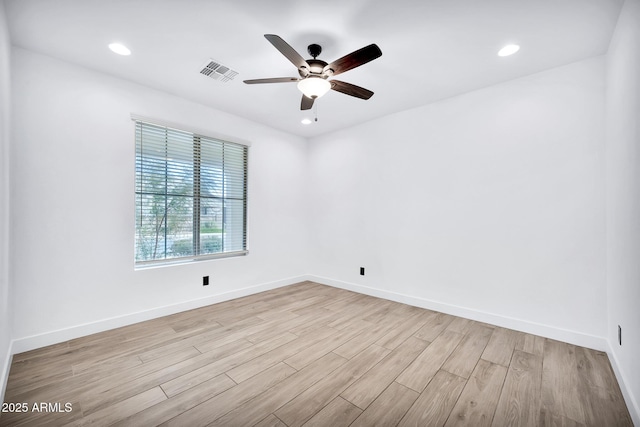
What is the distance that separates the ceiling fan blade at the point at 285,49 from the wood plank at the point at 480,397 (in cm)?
259

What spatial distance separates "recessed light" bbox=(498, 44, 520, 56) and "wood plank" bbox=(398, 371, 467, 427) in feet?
8.96

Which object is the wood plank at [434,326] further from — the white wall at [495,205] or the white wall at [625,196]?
the white wall at [625,196]

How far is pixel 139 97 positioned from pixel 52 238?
5.53ft

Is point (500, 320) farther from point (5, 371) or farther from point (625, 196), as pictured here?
point (5, 371)

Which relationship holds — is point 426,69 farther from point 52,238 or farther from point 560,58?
point 52,238

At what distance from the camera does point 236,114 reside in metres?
3.86

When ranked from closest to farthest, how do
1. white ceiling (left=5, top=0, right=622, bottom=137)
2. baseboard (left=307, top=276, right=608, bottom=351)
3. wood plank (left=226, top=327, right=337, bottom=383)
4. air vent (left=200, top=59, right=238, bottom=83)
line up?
white ceiling (left=5, top=0, right=622, bottom=137) → wood plank (left=226, top=327, right=337, bottom=383) → baseboard (left=307, top=276, right=608, bottom=351) → air vent (left=200, top=59, right=238, bottom=83)

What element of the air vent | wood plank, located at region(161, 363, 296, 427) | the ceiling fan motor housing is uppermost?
the air vent

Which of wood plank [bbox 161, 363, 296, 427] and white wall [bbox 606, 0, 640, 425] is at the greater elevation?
white wall [bbox 606, 0, 640, 425]

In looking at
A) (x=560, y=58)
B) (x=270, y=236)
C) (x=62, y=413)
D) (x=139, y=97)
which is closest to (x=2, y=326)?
(x=62, y=413)

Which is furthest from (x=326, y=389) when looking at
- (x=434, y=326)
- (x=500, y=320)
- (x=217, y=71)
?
(x=217, y=71)

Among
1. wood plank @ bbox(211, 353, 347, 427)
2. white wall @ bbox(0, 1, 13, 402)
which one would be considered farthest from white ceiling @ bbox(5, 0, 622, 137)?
wood plank @ bbox(211, 353, 347, 427)

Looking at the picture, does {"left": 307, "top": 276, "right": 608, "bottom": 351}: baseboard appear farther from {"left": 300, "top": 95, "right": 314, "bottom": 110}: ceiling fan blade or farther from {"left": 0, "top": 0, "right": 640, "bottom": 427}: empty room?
{"left": 300, "top": 95, "right": 314, "bottom": 110}: ceiling fan blade

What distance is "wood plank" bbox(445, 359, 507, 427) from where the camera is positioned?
62.1 inches
